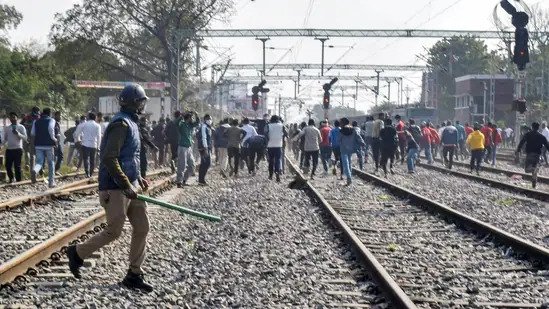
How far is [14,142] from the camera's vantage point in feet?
71.3

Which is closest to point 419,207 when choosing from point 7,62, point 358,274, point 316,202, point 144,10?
point 316,202

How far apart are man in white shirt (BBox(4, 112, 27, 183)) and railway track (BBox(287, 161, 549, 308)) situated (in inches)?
315

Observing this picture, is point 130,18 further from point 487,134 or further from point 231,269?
point 231,269

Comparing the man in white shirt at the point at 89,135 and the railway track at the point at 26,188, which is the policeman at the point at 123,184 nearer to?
the railway track at the point at 26,188

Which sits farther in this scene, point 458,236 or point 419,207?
point 419,207

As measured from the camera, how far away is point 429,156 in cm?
3684

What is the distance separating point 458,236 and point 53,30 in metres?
51.0

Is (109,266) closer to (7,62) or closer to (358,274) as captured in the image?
(358,274)

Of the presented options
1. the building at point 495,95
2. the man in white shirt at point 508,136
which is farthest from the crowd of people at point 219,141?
the building at point 495,95

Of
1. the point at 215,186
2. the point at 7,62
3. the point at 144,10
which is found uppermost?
the point at 144,10

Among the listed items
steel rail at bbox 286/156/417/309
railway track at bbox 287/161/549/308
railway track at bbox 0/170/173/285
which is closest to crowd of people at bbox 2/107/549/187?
railway track at bbox 0/170/173/285

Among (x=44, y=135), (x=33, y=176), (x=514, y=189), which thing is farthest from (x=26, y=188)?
(x=514, y=189)

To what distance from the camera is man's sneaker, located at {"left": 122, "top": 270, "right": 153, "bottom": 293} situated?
8.00m

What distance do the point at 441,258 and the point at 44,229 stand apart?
532cm
